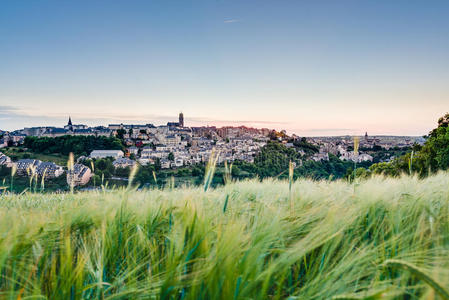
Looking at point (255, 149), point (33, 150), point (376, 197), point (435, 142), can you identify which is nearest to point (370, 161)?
point (435, 142)

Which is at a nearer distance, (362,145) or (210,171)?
(210,171)

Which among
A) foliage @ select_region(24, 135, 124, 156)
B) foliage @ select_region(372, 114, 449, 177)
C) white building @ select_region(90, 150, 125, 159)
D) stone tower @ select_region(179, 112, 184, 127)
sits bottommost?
white building @ select_region(90, 150, 125, 159)

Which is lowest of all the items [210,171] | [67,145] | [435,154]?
[67,145]

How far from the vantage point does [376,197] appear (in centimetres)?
146

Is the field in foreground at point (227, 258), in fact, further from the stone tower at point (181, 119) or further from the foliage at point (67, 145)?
the stone tower at point (181, 119)

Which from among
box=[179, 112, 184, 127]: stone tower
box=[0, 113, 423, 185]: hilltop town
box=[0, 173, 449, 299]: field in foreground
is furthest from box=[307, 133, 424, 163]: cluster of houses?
box=[179, 112, 184, 127]: stone tower

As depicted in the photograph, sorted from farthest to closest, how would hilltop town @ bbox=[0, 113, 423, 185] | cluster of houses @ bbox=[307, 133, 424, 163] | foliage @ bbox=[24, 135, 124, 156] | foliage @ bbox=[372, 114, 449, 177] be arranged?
1. foliage @ bbox=[24, 135, 124, 156]
2. hilltop town @ bbox=[0, 113, 423, 185]
3. cluster of houses @ bbox=[307, 133, 424, 163]
4. foliage @ bbox=[372, 114, 449, 177]

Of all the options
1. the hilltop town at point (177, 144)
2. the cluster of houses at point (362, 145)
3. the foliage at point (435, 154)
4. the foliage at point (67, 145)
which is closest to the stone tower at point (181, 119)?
the hilltop town at point (177, 144)

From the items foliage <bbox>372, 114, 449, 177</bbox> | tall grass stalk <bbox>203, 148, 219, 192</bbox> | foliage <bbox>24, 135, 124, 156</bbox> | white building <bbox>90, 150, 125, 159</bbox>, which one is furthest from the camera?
white building <bbox>90, 150, 125, 159</bbox>

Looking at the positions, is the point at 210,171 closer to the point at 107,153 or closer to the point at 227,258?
the point at 227,258

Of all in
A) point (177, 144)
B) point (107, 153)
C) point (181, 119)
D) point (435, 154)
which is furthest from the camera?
point (181, 119)

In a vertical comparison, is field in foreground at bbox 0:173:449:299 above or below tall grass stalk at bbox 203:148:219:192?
below

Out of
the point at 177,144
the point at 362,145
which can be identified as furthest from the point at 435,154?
A: the point at 177,144

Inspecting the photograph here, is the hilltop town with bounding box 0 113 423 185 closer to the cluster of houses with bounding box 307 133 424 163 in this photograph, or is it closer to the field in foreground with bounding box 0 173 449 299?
the cluster of houses with bounding box 307 133 424 163
